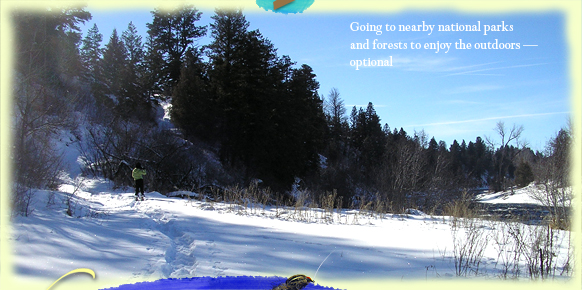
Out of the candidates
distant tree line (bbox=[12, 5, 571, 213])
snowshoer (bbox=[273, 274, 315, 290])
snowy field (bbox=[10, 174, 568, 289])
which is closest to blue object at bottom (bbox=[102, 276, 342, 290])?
snowshoer (bbox=[273, 274, 315, 290])

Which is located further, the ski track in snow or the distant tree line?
the distant tree line

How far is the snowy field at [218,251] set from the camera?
12.8ft

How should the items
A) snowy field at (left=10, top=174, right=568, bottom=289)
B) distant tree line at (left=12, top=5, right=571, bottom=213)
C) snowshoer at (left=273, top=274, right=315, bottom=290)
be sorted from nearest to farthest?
snowshoer at (left=273, top=274, right=315, bottom=290)
snowy field at (left=10, top=174, right=568, bottom=289)
distant tree line at (left=12, top=5, right=571, bottom=213)

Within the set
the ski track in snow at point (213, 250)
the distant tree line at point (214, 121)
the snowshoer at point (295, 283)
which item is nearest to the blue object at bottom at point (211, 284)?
the snowshoer at point (295, 283)

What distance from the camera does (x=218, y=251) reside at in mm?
5023

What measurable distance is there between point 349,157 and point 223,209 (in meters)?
41.2

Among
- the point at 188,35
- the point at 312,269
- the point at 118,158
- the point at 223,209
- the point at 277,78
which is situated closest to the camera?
the point at 312,269

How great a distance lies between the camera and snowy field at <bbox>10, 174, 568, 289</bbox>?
3898 mm

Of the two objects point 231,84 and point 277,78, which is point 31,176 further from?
point 277,78

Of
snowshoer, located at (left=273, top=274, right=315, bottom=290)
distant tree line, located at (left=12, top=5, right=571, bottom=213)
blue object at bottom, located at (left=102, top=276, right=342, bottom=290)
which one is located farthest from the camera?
distant tree line, located at (left=12, top=5, right=571, bottom=213)

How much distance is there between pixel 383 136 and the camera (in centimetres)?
5194

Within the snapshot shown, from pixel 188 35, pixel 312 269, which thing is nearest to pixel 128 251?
pixel 312 269

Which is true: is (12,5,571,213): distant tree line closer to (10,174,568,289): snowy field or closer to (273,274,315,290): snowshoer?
(10,174,568,289): snowy field

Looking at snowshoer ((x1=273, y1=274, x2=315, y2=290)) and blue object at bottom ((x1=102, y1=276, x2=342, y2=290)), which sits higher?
snowshoer ((x1=273, y1=274, x2=315, y2=290))
